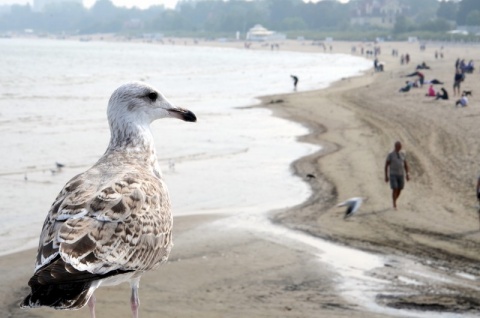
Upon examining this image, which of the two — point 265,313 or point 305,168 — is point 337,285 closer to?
point 265,313

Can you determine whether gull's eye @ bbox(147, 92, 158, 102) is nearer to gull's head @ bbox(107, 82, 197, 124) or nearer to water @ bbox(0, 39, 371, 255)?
gull's head @ bbox(107, 82, 197, 124)

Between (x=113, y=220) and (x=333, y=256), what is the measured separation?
7.92 m

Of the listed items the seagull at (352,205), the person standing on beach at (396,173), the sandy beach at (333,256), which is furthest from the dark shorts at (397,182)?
the seagull at (352,205)

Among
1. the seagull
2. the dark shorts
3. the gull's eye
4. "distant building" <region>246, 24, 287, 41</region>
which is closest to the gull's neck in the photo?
the gull's eye

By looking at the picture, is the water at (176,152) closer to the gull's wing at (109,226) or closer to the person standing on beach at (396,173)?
the person standing on beach at (396,173)

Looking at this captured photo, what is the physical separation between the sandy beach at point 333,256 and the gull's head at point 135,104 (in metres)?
4.12

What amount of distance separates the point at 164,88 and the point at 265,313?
141ft

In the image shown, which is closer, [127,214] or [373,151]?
[127,214]

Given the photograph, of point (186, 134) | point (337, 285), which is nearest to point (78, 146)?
point (186, 134)

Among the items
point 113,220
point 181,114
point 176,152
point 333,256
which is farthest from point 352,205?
point 113,220

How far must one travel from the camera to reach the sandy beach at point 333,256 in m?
10.0

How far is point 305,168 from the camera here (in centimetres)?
2062

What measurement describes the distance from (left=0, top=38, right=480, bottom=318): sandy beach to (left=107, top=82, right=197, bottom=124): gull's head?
412 centimetres

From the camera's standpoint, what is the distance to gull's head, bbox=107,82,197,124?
6.06 metres
